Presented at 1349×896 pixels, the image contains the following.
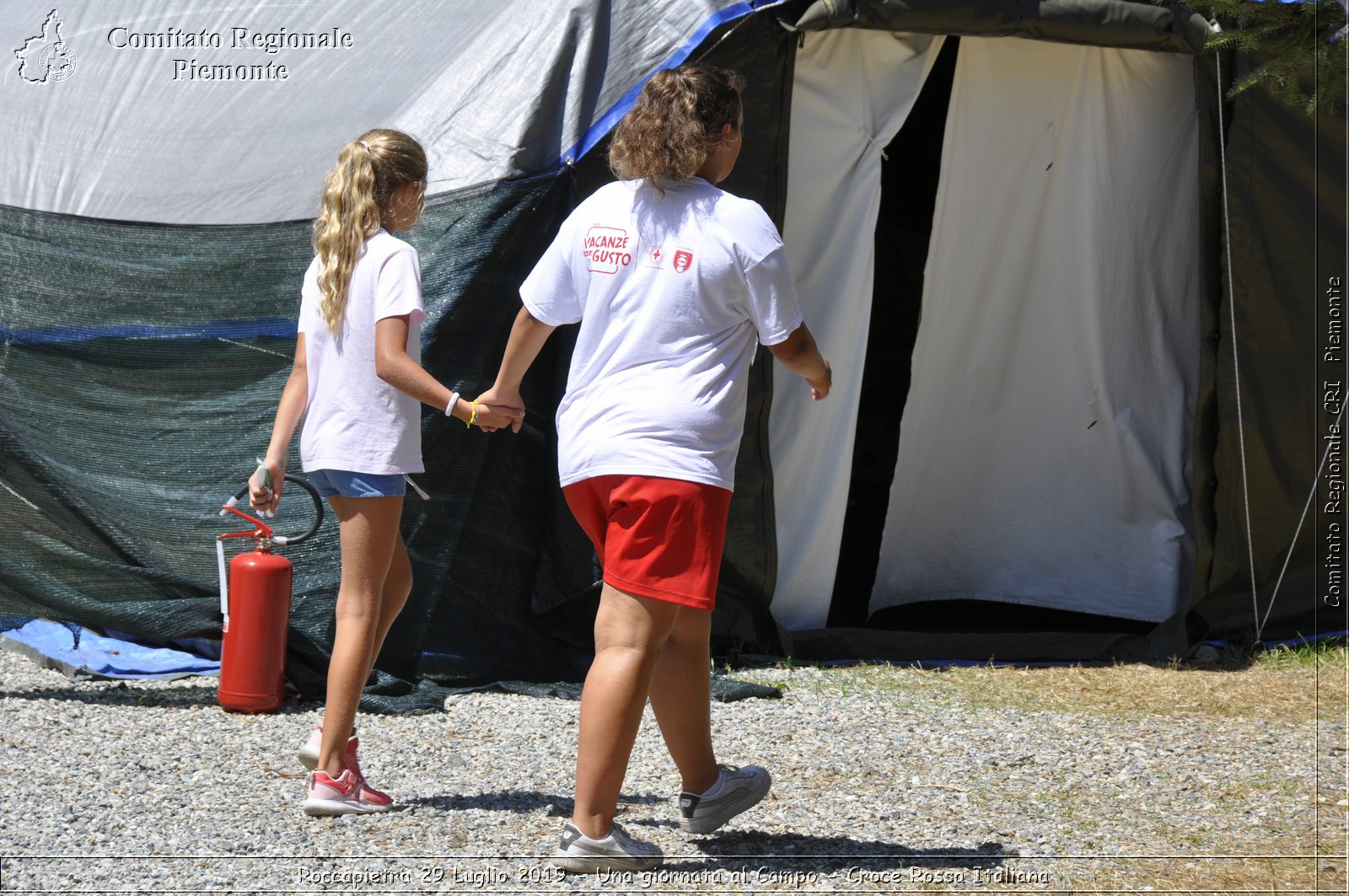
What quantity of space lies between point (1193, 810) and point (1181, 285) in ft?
8.04

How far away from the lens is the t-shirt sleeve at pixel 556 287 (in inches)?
107

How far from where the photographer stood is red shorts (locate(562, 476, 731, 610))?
257 centimetres

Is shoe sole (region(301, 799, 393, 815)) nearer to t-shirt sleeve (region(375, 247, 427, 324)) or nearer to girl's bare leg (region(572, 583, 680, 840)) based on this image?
girl's bare leg (region(572, 583, 680, 840))

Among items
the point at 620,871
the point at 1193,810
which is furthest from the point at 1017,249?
the point at 620,871

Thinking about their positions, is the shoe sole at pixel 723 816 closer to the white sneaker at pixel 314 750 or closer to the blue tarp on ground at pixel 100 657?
the white sneaker at pixel 314 750

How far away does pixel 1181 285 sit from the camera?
17.3 ft

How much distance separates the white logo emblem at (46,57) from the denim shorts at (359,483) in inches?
101

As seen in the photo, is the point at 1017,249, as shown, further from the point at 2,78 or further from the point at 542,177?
the point at 2,78

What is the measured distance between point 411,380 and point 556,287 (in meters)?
0.38

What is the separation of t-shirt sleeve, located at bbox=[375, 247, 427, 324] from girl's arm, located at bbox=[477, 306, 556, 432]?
0.91 ft

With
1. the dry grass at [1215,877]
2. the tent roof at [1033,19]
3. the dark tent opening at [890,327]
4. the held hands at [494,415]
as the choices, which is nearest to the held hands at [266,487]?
the held hands at [494,415]

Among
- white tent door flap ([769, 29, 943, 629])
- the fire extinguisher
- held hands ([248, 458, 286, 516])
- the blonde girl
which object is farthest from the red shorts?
white tent door flap ([769, 29, 943, 629])

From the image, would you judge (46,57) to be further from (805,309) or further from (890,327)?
(890,327)

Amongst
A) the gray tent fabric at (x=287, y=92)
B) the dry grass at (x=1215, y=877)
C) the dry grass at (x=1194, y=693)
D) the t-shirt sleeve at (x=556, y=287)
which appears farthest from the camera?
the gray tent fabric at (x=287, y=92)
